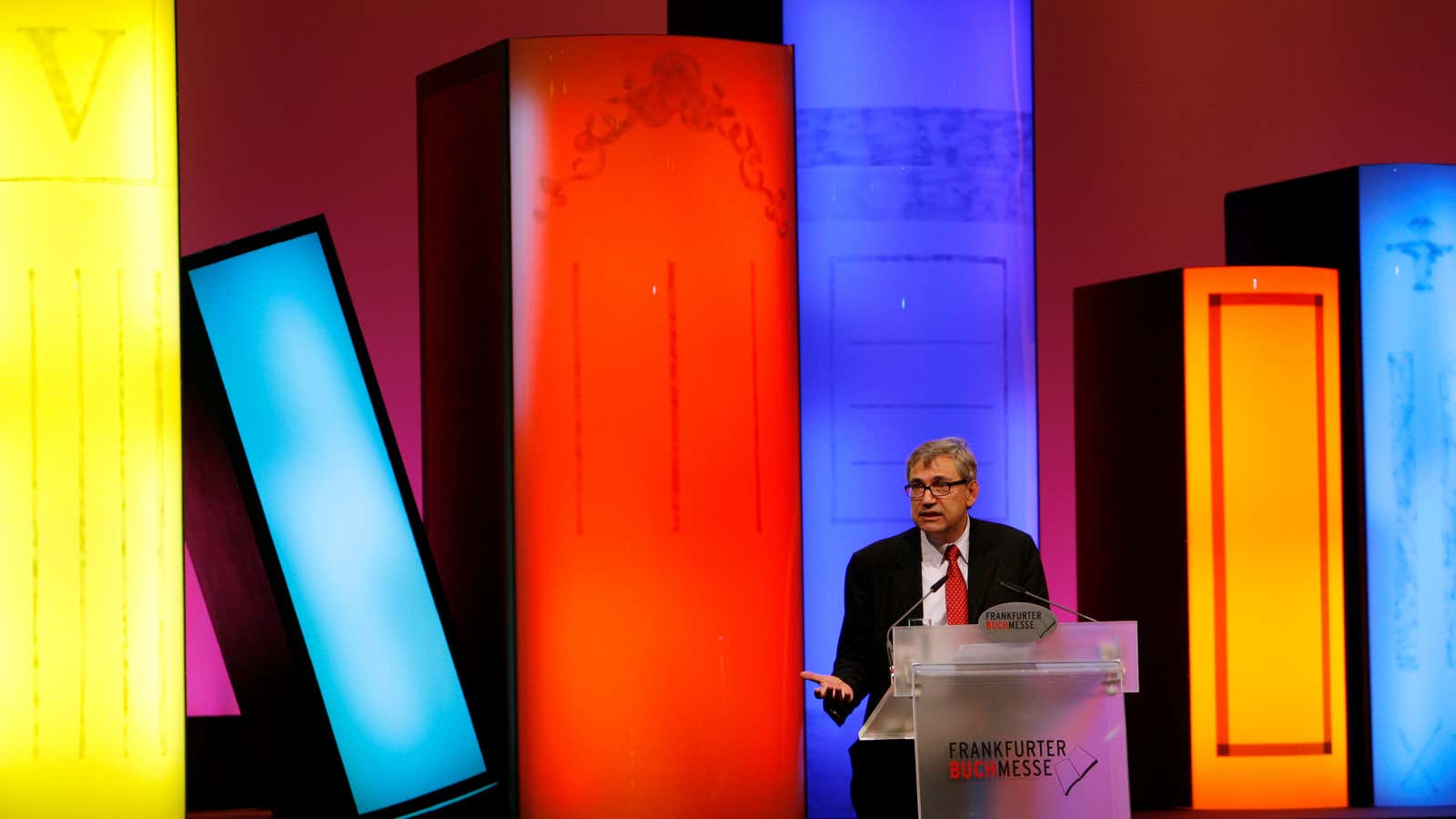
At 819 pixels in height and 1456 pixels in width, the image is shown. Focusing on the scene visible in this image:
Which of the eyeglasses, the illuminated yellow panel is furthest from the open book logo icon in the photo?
the illuminated yellow panel

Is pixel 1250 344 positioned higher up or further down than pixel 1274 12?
further down

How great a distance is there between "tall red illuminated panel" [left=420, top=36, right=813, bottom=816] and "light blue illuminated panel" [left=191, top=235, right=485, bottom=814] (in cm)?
18

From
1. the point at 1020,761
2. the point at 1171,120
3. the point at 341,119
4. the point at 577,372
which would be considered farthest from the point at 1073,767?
the point at 1171,120

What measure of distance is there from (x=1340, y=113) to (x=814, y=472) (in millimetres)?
3023

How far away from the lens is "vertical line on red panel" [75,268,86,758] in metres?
3.20

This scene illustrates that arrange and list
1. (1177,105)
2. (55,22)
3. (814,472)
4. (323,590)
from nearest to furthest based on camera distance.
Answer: (55,22), (323,590), (814,472), (1177,105)

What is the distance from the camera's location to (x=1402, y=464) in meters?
4.73

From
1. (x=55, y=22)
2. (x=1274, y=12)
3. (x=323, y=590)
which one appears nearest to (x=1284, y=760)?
(x=323, y=590)

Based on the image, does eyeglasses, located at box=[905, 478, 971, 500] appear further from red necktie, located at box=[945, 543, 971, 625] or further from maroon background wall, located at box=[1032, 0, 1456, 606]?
maroon background wall, located at box=[1032, 0, 1456, 606]

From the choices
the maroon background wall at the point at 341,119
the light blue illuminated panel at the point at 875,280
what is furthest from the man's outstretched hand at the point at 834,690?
the maroon background wall at the point at 341,119

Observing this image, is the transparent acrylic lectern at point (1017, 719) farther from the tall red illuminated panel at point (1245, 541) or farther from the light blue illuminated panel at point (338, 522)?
the tall red illuminated panel at point (1245, 541)

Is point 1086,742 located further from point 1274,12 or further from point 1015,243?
point 1274,12

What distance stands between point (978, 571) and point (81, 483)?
70.3 inches

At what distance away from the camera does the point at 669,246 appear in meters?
A: 3.98
